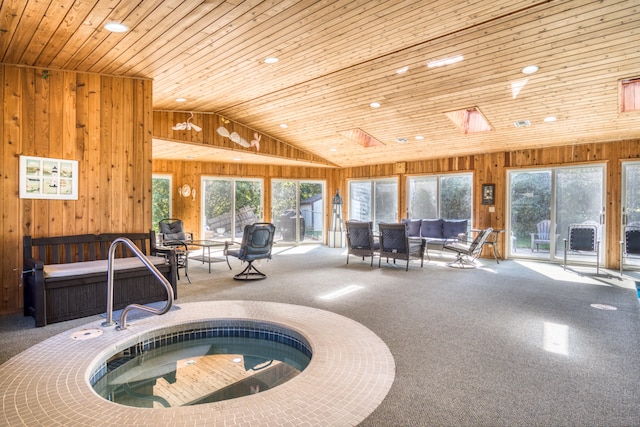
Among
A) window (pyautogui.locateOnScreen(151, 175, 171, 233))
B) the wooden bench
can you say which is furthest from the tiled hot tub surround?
window (pyautogui.locateOnScreen(151, 175, 171, 233))

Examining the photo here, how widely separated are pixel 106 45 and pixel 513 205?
27.8ft

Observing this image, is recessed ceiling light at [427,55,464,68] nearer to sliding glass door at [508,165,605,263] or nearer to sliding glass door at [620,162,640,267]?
sliding glass door at [508,165,605,263]

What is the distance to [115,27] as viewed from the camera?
3496 millimetres

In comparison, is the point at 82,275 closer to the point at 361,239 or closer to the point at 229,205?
the point at 361,239

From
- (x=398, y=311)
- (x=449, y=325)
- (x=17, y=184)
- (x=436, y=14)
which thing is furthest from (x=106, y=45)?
(x=449, y=325)

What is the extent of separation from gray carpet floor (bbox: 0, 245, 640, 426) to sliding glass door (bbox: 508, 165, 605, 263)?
1337 millimetres

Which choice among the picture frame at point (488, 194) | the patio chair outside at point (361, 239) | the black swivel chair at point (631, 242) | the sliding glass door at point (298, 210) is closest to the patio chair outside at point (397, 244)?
the patio chair outside at point (361, 239)

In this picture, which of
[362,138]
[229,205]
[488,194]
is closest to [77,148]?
[362,138]

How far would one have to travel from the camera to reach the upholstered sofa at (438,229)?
8.63 meters

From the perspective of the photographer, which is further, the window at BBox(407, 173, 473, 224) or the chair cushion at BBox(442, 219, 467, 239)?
the window at BBox(407, 173, 473, 224)

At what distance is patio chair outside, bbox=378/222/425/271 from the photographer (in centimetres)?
708

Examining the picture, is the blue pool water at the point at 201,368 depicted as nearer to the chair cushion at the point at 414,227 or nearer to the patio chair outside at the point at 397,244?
the patio chair outside at the point at 397,244

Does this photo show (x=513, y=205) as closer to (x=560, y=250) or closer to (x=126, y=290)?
(x=560, y=250)

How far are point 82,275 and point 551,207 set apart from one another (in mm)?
8784
